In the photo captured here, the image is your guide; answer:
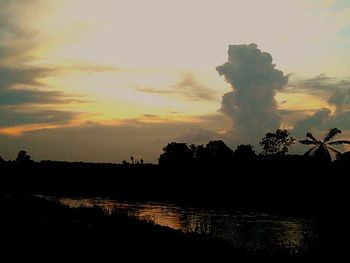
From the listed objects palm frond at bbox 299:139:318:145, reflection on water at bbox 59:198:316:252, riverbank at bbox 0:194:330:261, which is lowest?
reflection on water at bbox 59:198:316:252

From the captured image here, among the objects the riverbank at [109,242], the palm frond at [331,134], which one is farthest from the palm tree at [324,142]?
the riverbank at [109,242]

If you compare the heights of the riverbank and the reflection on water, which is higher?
the riverbank

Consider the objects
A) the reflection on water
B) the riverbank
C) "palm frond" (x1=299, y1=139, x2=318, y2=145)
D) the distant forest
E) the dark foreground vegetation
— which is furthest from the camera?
"palm frond" (x1=299, y1=139, x2=318, y2=145)

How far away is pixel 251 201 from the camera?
195 feet

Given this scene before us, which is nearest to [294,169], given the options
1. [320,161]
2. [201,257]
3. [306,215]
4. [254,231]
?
[320,161]

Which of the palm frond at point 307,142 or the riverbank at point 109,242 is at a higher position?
the palm frond at point 307,142

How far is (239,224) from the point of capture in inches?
1581

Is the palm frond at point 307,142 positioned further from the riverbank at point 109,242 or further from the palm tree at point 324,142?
the riverbank at point 109,242

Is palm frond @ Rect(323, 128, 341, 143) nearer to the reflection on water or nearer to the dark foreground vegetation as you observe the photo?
the dark foreground vegetation

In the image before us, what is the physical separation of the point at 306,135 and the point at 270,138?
38.9 m

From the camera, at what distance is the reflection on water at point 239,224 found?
31.2m

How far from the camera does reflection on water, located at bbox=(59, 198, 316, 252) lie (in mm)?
31173

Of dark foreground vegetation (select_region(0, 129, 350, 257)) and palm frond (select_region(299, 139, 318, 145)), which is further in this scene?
palm frond (select_region(299, 139, 318, 145))

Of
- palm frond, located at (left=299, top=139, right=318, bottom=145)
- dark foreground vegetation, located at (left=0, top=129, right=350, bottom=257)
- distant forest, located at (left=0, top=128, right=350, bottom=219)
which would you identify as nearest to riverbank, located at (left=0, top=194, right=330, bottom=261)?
dark foreground vegetation, located at (left=0, top=129, right=350, bottom=257)
